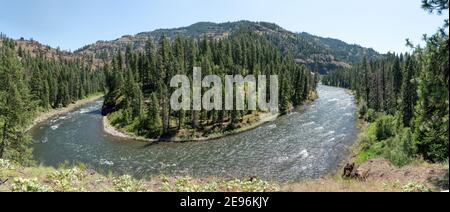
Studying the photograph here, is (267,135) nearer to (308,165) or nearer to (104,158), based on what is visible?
(308,165)

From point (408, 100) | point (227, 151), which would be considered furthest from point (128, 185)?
point (408, 100)

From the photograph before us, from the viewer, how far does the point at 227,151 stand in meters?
70.8

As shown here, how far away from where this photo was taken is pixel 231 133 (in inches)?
3425

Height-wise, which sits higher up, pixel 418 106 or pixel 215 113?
pixel 418 106

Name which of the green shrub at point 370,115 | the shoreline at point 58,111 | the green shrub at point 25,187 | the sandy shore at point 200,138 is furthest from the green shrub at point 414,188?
the shoreline at point 58,111

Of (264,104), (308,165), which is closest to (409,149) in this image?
(308,165)

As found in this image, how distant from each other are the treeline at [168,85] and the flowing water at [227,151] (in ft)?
29.5

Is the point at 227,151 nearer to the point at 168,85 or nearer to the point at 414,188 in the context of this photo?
the point at 168,85

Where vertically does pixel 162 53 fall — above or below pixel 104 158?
above

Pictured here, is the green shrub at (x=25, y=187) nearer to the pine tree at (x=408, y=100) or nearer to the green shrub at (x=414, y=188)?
the green shrub at (x=414, y=188)

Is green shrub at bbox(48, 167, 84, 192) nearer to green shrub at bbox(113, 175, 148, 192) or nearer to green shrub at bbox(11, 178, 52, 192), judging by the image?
green shrub at bbox(113, 175, 148, 192)

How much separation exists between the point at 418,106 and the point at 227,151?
54.9 metres

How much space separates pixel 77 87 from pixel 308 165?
13088 cm

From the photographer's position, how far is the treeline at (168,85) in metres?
92.7
